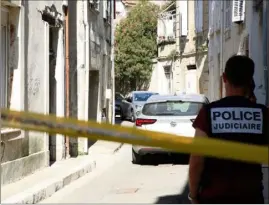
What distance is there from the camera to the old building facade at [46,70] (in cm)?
955

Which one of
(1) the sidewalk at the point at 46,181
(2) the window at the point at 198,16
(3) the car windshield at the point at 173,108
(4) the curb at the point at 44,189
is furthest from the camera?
(2) the window at the point at 198,16

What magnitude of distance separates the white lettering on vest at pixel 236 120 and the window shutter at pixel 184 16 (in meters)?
30.3

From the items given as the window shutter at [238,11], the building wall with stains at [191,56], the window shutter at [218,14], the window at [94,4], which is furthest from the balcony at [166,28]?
the window shutter at [238,11]

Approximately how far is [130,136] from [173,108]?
10.6 m

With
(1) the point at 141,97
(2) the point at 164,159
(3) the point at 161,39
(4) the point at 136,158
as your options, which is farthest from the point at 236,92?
(3) the point at 161,39

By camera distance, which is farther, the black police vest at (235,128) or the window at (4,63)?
the window at (4,63)

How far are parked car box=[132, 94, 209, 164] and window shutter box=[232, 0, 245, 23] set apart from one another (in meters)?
4.60

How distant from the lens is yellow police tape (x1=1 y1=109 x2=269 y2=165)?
2232 mm

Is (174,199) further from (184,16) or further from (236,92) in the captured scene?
(184,16)

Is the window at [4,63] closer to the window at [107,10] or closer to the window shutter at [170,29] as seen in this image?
the window at [107,10]

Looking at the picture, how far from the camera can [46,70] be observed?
11.4 m

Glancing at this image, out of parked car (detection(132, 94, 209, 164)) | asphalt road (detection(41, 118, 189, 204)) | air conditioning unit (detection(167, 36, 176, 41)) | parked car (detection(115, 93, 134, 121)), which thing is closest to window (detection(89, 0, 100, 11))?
parked car (detection(132, 94, 209, 164))

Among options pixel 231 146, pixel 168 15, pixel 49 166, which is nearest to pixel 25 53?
pixel 49 166

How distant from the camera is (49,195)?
348 inches
